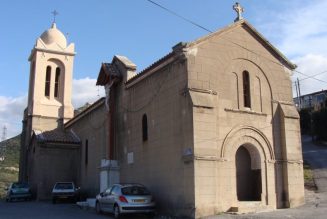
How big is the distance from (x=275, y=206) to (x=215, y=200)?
3.81 metres

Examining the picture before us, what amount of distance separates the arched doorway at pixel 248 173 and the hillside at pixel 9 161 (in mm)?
36122

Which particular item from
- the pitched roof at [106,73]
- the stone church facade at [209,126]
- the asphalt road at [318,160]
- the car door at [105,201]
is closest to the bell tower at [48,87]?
the pitched roof at [106,73]

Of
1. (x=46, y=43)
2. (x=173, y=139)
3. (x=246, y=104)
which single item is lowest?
(x=173, y=139)

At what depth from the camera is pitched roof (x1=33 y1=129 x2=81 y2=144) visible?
3275 cm

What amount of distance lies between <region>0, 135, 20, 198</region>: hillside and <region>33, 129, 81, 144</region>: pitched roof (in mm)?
17592

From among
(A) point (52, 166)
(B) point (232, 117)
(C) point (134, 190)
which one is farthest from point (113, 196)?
(A) point (52, 166)

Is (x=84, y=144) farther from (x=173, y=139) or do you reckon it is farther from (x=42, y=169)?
(x=173, y=139)

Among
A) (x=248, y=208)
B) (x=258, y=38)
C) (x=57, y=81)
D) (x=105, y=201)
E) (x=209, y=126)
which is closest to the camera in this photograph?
(x=209, y=126)

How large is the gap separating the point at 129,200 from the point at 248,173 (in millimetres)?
6080

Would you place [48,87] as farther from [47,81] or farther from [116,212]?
[116,212]

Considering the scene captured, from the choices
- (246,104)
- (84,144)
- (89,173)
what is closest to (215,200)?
(246,104)

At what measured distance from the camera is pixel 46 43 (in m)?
38.5

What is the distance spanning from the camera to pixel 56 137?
33.6 metres

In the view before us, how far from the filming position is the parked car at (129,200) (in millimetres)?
17531
